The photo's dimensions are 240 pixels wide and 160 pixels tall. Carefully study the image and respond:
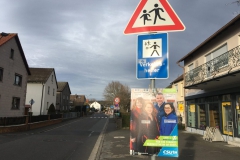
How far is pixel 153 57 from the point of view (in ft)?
9.64

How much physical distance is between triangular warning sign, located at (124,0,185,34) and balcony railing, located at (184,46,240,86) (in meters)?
9.80

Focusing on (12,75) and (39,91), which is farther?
(39,91)

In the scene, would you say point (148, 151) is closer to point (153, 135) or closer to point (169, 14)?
point (153, 135)

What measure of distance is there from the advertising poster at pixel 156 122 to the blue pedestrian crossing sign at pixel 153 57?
22cm

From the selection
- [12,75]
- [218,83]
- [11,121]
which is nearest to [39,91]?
[12,75]

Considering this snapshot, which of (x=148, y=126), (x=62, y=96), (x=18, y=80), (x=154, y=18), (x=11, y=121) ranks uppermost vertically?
(x=18, y=80)

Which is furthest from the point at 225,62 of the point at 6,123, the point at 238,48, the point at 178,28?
the point at 6,123

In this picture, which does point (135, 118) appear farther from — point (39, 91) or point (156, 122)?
point (39, 91)

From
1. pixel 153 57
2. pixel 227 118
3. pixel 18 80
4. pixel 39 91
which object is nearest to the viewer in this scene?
pixel 153 57

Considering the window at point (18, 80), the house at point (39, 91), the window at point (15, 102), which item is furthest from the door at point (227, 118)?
the house at point (39, 91)

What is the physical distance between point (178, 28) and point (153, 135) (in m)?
1.57

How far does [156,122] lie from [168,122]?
0.52ft

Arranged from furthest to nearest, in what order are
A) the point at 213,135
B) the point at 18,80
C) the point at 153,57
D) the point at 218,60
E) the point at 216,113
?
the point at 18,80 < the point at 216,113 < the point at 218,60 < the point at 213,135 < the point at 153,57

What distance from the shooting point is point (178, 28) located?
3092 millimetres
